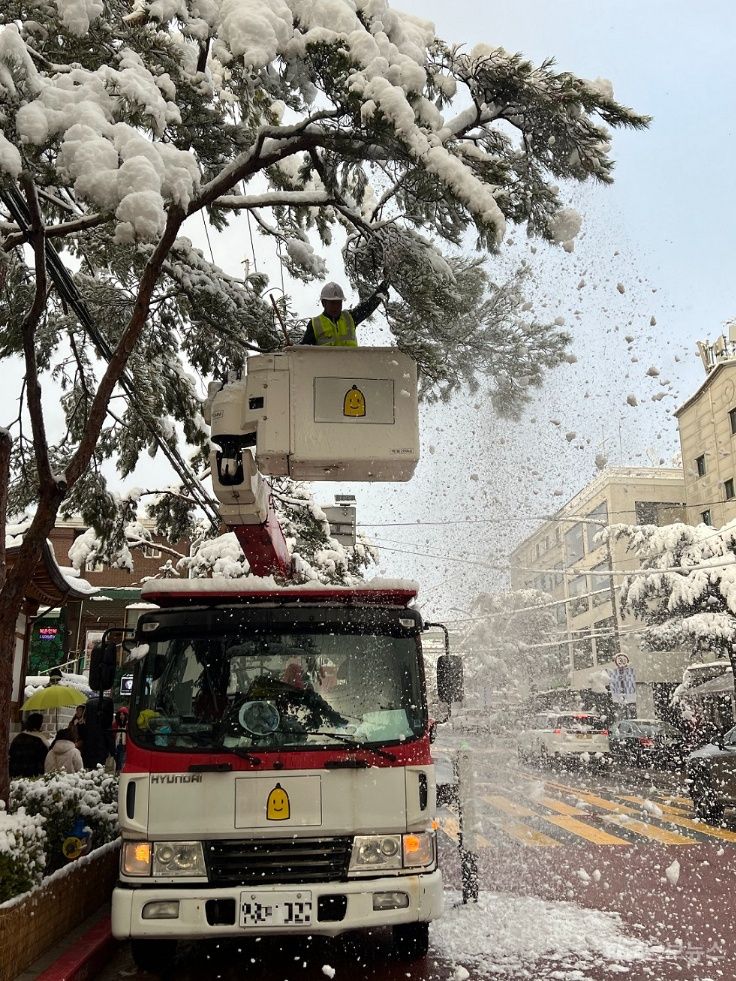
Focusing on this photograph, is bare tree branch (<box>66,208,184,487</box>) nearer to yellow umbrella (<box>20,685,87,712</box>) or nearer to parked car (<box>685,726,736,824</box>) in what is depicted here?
yellow umbrella (<box>20,685,87,712</box>)

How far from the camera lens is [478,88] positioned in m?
6.17

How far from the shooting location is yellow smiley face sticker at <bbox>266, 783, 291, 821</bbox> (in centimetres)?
514

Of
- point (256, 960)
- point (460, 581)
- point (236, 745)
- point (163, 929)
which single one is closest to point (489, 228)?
point (236, 745)

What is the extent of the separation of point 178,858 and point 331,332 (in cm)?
359

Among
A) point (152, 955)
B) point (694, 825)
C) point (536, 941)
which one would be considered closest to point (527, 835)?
point (694, 825)

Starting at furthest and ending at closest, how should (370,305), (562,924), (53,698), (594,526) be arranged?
(594,526), (53,698), (370,305), (562,924)

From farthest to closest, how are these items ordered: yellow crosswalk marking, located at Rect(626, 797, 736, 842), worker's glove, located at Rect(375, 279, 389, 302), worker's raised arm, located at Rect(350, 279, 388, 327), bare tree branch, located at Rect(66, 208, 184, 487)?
yellow crosswalk marking, located at Rect(626, 797, 736, 842)
bare tree branch, located at Rect(66, 208, 184, 487)
worker's glove, located at Rect(375, 279, 389, 302)
worker's raised arm, located at Rect(350, 279, 388, 327)

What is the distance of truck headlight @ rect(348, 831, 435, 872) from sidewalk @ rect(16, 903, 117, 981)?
1.78 metres

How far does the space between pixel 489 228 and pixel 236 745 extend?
358 cm

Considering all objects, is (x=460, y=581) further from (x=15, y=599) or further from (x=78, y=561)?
(x=78, y=561)

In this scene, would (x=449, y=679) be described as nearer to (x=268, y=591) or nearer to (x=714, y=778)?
(x=268, y=591)

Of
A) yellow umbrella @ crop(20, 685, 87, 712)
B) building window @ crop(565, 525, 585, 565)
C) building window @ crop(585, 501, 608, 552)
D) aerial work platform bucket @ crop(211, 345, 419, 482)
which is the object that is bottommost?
yellow umbrella @ crop(20, 685, 87, 712)

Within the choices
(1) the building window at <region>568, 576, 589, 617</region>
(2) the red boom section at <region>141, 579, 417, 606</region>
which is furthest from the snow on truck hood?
(1) the building window at <region>568, 576, 589, 617</region>

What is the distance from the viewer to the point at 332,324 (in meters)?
6.26
